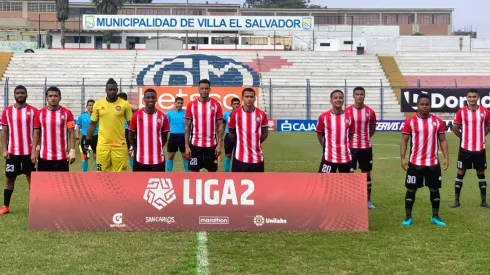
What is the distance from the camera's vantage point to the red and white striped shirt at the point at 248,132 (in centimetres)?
1051

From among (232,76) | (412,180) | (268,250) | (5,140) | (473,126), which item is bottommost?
(268,250)

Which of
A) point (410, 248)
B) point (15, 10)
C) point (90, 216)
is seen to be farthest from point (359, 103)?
point (15, 10)

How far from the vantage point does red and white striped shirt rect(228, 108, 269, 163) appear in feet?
34.5

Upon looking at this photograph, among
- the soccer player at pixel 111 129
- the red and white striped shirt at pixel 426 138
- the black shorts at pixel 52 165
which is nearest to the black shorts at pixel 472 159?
the red and white striped shirt at pixel 426 138

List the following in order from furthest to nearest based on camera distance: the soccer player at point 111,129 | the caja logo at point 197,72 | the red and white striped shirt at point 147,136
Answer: the caja logo at point 197,72 → the soccer player at point 111,129 → the red and white striped shirt at point 147,136

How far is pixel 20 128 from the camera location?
11.1 meters

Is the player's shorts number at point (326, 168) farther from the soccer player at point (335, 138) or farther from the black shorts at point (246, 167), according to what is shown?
the black shorts at point (246, 167)

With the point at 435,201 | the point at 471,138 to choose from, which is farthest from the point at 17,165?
the point at 471,138

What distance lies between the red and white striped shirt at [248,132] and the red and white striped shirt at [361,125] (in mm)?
1832

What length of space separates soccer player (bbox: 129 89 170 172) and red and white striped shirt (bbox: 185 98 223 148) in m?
0.97

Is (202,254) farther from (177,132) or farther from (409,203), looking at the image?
(177,132)

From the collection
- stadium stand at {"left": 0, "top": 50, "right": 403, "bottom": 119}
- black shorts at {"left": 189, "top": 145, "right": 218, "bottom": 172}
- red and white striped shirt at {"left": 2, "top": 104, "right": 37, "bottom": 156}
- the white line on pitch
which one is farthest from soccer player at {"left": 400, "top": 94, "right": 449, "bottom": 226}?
stadium stand at {"left": 0, "top": 50, "right": 403, "bottom": 119}

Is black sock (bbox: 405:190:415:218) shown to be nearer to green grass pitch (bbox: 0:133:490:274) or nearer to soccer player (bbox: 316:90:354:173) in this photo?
green grass pitch (bbox: 0:133:490:274)

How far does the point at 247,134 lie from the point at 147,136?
1.47 meters
